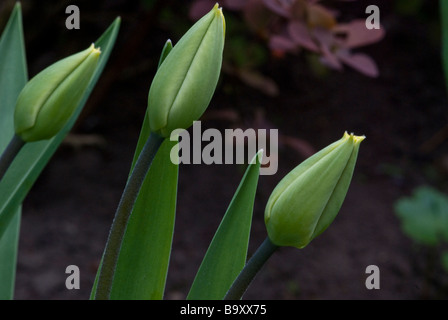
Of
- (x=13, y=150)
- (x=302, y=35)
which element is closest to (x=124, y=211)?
(x=13, y=150)

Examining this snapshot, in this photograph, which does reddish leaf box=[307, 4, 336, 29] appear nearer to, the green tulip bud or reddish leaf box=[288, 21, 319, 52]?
reddish leaf box=[288, 21, 319, 52]

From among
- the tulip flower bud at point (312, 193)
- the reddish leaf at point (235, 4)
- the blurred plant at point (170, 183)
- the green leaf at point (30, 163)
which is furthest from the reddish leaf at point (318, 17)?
the tulip flower bud at point (312, 193)

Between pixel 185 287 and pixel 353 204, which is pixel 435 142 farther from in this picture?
pixel 185 287

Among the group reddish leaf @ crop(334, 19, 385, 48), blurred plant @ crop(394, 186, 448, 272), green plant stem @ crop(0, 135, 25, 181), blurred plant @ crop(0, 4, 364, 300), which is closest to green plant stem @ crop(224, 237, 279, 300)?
blurred plant @ crop(0, 4, 364, 300)

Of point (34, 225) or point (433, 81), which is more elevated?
point (433, 81)

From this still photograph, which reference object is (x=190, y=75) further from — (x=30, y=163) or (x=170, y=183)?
(x=30, y=163)
